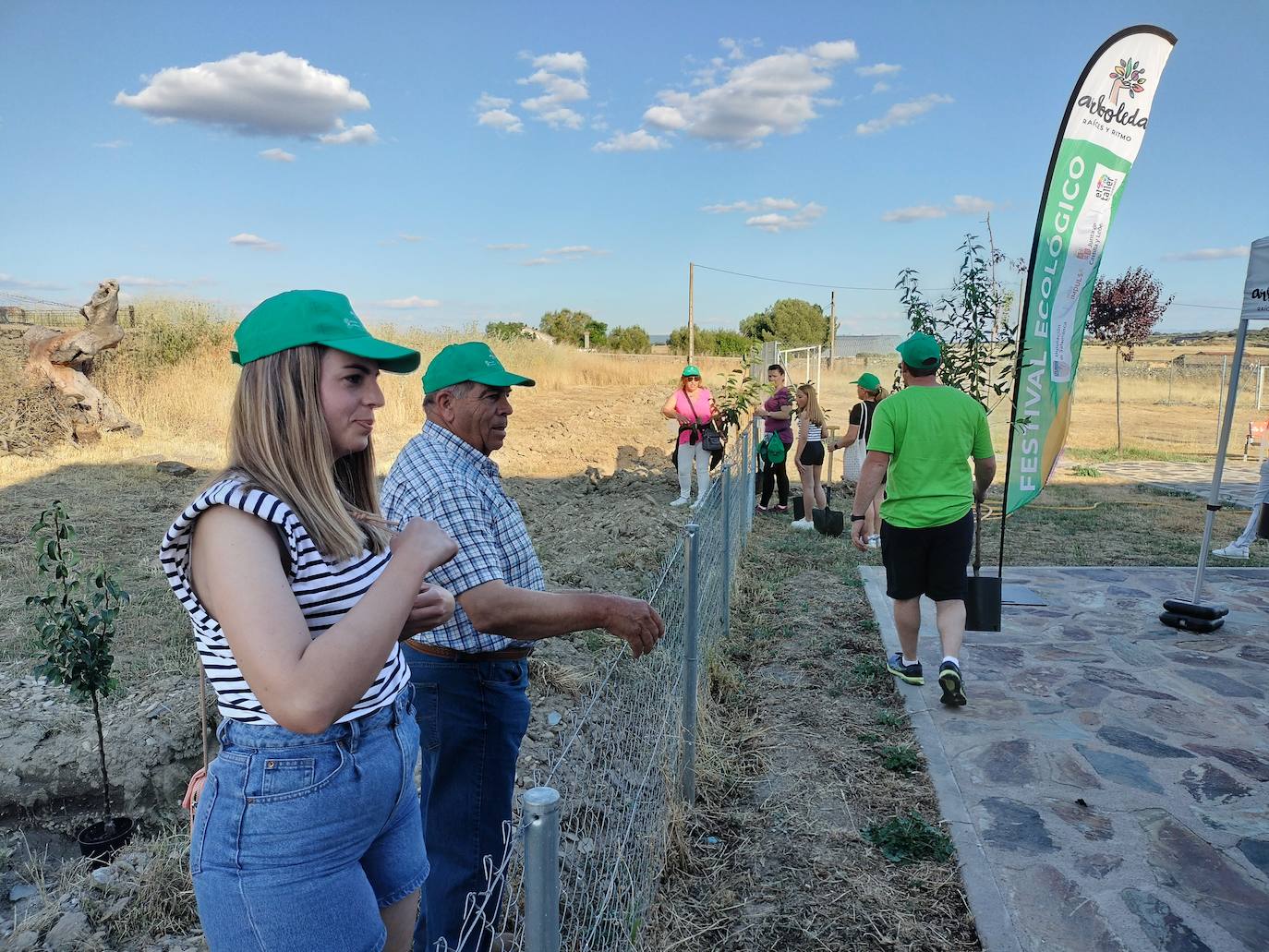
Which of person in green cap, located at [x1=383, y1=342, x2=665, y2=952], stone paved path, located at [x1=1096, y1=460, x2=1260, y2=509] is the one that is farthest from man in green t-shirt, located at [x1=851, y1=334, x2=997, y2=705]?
stone paved path, located at [x1=1096, y1=460, x2=1260, y2=509]

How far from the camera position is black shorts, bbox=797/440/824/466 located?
9.44 meters

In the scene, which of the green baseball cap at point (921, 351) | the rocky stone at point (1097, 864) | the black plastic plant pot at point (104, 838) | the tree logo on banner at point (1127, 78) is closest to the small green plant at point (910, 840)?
the rocky stone at point (1097, 864)

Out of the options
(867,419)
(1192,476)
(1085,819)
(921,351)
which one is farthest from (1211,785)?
(1192,476)

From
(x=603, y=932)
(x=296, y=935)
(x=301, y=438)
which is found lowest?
(x=603, y=932)

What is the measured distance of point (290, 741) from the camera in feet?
4.44

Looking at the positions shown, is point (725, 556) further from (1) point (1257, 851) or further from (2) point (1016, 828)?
(1) point (1257, 851)

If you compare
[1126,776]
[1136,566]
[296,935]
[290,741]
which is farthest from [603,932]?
[1136,566]

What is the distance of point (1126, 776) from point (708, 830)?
6.40 feet

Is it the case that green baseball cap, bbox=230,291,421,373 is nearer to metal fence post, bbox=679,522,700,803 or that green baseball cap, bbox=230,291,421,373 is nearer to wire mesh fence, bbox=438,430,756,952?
wire mesh fence, bbox=438,430,756,952

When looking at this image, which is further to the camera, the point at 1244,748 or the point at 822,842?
the point at 1244,748

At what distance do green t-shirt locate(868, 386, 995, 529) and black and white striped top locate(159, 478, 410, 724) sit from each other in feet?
11.5

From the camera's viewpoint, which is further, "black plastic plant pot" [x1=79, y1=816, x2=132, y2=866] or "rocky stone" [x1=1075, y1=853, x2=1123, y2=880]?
"black plastic plant pot" [x1=79, y1=816, x2=132, y2=866]

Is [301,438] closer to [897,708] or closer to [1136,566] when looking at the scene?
[897,708]

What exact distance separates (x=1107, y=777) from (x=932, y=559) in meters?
1.27
